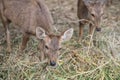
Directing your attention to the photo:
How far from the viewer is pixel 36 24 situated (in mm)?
8969

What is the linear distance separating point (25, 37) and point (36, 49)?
59 cm

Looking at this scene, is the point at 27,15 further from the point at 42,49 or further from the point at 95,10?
the point at 95,10

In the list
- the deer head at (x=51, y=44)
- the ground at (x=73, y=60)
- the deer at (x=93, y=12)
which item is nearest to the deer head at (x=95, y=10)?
the deer at (x=93, y=12)

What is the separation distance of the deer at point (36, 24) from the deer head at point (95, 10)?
109 centimetres

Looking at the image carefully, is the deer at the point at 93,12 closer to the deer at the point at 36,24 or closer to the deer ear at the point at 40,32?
the deer at the point at 36,24

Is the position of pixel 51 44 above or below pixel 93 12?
Result: below

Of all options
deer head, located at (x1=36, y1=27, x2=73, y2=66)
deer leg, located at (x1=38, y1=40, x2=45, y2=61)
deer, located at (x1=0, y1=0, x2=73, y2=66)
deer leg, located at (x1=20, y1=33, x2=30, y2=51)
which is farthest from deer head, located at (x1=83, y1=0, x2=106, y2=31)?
deer leg, located at (x1=20, y1=33, x2=30, y2=51)

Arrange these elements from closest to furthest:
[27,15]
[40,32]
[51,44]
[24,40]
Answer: [51,44]
[40,32]
[27,15]
[24,40]

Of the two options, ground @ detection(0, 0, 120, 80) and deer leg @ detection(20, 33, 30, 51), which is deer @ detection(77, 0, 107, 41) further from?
deer leg @ detection(20, 33, 30, 51)

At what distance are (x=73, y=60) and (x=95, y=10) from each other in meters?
1.50

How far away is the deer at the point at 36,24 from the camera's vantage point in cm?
809

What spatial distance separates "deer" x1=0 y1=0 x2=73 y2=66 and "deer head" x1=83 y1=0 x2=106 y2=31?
109 cm

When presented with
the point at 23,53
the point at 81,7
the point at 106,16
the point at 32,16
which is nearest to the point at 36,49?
the point at 23,53

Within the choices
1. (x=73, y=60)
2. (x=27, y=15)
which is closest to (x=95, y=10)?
(x=73, y=60)
